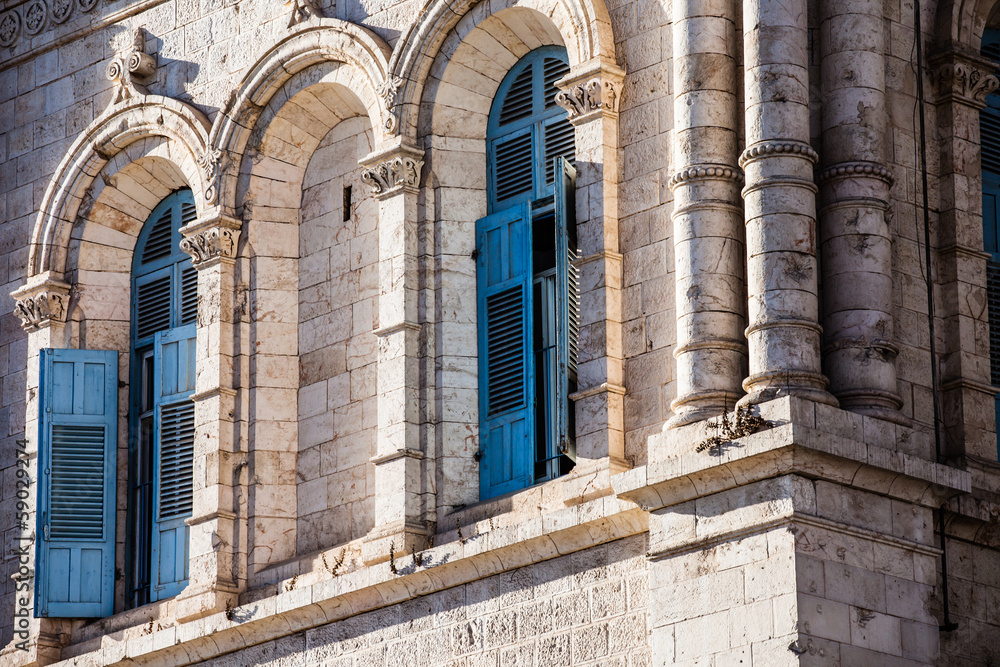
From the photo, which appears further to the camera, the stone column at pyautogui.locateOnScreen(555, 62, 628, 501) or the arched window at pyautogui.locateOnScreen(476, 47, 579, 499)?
the arched window at pyautogui.locateOnScreen(476, 47, 579, 499)

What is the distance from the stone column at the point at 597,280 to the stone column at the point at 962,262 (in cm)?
264

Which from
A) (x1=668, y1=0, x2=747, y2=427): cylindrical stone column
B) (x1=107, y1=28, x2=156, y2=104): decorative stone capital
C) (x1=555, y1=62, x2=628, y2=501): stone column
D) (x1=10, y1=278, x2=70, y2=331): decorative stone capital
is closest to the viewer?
(x1=668, y1=0, x2=747, y2=427): cylindrical stone column

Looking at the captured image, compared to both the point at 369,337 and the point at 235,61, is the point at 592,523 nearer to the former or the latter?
the point at 369,337

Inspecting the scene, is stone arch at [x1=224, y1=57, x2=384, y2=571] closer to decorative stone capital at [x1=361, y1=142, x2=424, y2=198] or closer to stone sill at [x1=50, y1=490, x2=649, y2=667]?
→ decorative stone capital at [x1=361, y1=142, x2=424, y2=198]

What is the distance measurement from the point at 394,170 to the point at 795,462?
580 cm

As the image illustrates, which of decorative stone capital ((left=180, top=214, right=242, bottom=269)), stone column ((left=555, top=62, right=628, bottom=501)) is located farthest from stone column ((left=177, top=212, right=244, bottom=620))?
stone column ((left=555, top=62, right=628, bottom=501))

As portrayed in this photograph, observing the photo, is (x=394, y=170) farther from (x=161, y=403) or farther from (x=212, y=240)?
(x=161, y=403)

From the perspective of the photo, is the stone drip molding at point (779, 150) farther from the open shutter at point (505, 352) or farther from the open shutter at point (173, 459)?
the open shutter at point (173, 459)

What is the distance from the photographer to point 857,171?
680 inches

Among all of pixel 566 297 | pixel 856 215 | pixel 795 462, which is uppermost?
pixel 856 215

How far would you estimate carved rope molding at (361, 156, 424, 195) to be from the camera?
20250mm

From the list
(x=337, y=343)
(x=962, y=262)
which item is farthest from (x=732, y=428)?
(x=337, y=343)

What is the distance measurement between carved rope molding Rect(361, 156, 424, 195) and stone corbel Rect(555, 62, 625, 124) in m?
1.89

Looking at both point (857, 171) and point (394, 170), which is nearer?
point (857, 171)
